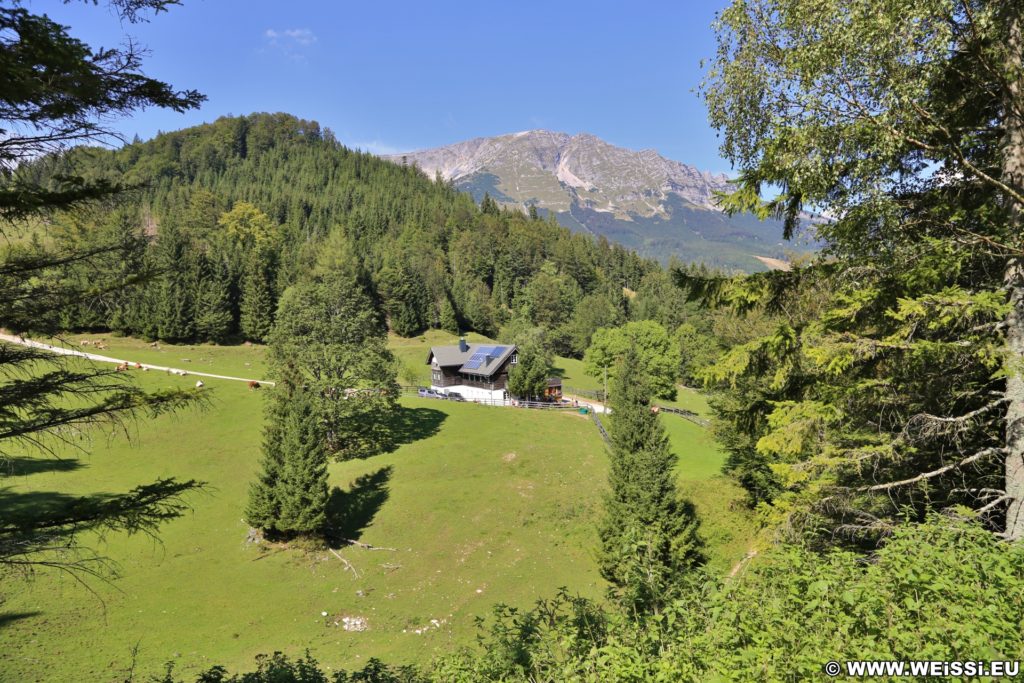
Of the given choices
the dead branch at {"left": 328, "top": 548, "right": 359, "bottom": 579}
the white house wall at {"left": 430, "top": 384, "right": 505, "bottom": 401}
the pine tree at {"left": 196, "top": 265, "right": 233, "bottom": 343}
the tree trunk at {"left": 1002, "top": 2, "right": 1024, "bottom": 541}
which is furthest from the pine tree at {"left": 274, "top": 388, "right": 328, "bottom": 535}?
the pine tree at {"left": 196, "top": 265, "right": 233, "bottom": 343}

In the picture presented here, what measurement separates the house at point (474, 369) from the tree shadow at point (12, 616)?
141ft

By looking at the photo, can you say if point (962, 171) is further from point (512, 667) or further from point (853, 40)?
point (512, 667)

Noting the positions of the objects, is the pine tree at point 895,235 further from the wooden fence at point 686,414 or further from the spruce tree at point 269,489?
the wooden fence at point 686,414

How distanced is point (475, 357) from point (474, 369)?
244cm

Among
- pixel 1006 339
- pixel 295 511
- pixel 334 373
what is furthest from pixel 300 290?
pixel 1006 339

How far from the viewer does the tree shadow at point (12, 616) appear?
19.4m

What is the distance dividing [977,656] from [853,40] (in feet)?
25.1

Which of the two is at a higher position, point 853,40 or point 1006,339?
point 853,40

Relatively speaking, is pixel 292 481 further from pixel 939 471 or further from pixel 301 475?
pixel 939 471

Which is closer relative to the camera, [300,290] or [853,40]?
[853,40]

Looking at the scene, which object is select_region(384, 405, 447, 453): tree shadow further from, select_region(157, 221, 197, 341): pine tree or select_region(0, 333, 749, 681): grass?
select_region(157, 221, 197, 341): pine tree

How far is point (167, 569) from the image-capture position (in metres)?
24.7

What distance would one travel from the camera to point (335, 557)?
26.7 m

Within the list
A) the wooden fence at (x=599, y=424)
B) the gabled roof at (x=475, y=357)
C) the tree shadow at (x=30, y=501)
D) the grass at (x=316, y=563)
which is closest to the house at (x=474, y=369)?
the gabled roof at (x=475, y=357)
